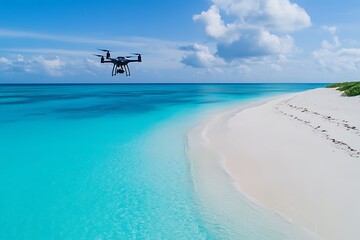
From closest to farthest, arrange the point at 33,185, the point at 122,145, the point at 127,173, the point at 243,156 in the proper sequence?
the point at 33,185 → the point at 127,173 → the point at 243,156 → the point at 122,145

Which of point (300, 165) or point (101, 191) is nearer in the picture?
point (101, 191)

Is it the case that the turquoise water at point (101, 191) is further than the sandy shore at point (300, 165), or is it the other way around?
the turquoise water at point (101, 191)

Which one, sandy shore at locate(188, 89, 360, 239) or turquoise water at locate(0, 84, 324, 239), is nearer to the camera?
sandy shore at locate(188, 89, 360, 239)

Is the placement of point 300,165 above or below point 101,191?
above

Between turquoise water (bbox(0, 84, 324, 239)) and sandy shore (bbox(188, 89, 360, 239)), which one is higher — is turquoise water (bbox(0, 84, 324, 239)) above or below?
below

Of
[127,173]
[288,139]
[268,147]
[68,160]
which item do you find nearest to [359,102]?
[288,139]

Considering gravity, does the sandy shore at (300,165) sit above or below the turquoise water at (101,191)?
above

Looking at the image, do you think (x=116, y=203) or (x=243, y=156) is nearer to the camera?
(x=116, y=203)

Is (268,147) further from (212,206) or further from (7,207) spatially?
(7,207)
